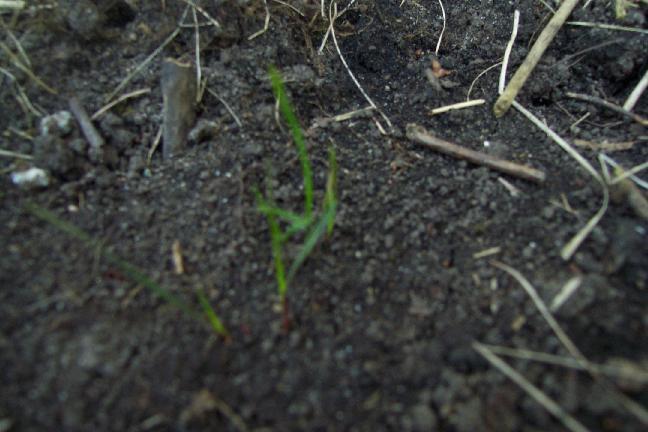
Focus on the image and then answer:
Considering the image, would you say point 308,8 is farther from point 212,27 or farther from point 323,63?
point 212,27

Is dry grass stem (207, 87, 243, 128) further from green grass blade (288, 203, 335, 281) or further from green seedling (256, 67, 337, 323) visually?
green grass blade (288, 203, 335, 281)

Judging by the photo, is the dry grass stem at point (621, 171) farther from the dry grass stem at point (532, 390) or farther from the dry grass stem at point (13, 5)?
the dry grass stem at point (13, 5)

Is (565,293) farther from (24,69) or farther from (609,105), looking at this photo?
(24,69)

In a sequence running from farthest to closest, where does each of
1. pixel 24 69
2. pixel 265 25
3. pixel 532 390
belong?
pixel 265 25
pixel 24 69
pixel 532 390

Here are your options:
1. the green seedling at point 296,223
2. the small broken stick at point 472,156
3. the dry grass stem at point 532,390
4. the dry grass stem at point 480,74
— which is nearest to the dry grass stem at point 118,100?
the green seedling at point 296,223

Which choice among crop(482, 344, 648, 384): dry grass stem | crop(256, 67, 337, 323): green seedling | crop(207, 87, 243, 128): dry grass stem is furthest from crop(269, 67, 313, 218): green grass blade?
crop(482, 344, 648, 384): dry grass stem

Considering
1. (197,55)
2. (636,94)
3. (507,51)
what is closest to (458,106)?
(507,51)
